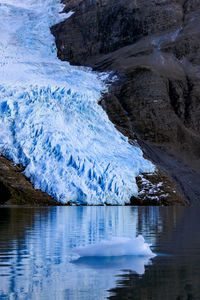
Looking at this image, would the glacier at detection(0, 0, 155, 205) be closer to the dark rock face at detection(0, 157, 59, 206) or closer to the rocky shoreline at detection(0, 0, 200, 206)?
the dark rock face at detection(0, 157, 59, 206)

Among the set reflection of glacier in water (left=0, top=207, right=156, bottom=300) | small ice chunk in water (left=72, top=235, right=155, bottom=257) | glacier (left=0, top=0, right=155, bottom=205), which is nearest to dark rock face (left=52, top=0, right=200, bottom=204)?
glacier (left=0, top=0, right=155, bottom=205)

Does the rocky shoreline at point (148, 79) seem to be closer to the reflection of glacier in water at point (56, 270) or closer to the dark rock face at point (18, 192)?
the dark rock face at point (18, 192)

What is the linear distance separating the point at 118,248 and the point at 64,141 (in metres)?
19.7

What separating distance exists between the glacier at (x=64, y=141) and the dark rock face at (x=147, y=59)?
15.5 feet

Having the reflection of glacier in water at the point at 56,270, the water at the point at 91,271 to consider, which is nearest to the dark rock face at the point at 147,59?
the water at the point at 91,271

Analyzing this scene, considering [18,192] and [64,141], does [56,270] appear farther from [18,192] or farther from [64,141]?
[64,141]

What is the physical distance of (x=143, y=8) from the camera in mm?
48594

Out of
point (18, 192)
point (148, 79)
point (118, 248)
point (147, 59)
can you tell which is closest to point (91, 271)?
point (118, 248)

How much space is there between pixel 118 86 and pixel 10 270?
35.4m

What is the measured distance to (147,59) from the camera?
43344 mm

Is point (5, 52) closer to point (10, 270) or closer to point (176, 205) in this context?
point (176, 205)

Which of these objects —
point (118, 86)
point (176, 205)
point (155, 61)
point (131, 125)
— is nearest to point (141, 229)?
point (176, 205)

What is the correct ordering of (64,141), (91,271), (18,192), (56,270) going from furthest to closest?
(64,141), (18,192), (56,270), (91,271)

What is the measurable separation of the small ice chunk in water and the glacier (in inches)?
696
